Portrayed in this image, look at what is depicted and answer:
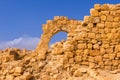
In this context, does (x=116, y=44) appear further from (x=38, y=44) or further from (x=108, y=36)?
A: (x=38, y=44)

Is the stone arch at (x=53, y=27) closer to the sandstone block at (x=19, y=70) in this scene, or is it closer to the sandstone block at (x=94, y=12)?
the sandstone block at (x=94, y=12)

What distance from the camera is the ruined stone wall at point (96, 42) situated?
431 inches

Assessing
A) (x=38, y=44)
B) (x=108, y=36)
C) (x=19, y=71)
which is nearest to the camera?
(x=19, y=71)

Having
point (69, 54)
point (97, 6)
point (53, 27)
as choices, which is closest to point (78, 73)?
point (69, 54)

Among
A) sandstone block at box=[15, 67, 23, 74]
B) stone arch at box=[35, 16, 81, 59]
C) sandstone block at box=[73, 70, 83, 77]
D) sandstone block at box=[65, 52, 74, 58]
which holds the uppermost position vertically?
stone arch at box=[35, 16, 81, 59]

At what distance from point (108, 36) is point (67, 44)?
1.36 meters

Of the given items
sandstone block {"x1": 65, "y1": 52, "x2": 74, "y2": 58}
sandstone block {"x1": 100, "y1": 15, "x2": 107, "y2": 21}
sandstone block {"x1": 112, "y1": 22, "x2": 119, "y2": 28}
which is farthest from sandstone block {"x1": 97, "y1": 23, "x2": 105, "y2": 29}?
sandstone block {"x1": 65, "y1": 52, "x2": 74, "y2": 58}

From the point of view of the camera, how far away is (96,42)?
36.5 feet

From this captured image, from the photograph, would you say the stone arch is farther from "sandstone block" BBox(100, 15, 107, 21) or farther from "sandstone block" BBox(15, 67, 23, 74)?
"sandstone block" BBox(15, 67, 23, 74)

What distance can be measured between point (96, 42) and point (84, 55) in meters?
0.59

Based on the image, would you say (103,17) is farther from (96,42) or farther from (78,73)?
(78,73)

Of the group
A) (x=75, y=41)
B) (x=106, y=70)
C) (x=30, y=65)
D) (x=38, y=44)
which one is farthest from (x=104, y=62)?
(x=38, y=44)

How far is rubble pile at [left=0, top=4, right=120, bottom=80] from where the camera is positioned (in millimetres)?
10500

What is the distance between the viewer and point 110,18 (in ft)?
37.1
